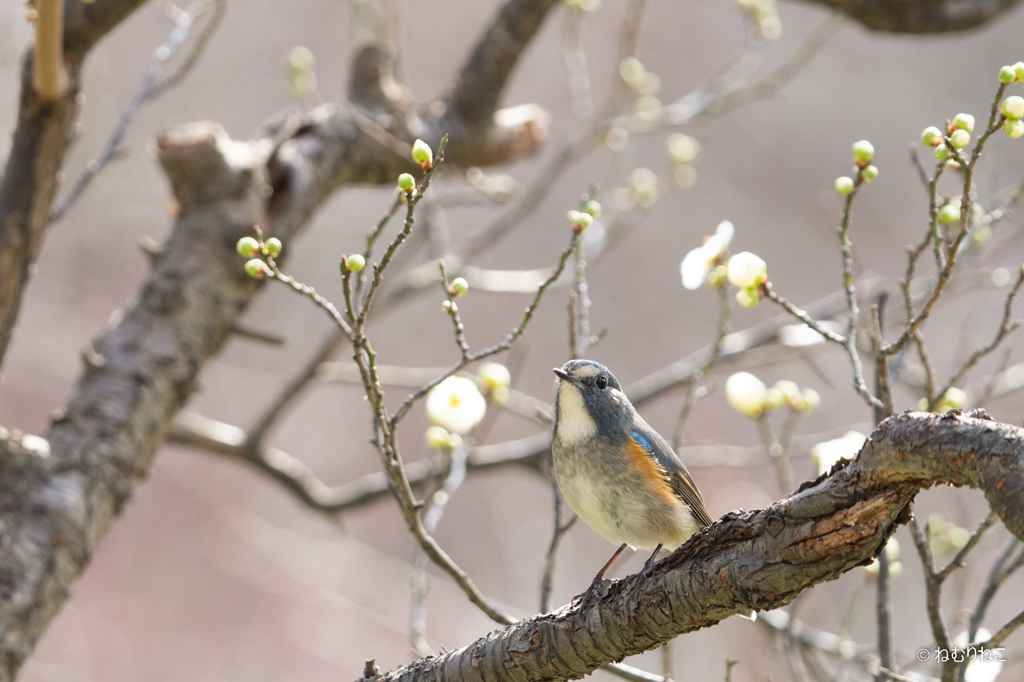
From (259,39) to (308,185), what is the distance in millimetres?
7197

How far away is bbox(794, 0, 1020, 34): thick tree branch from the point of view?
3553 millimetres

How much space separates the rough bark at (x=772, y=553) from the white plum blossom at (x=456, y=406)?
0.78m

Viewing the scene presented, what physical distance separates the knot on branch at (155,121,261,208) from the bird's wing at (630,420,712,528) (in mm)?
1835

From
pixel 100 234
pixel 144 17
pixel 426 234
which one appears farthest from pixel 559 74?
pixel 426 234

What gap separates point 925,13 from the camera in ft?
11.7

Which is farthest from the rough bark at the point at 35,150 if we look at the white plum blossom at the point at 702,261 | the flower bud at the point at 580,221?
the white plum blossom at the point at 702,261

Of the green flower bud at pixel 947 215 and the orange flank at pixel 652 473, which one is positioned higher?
the green flower bud at pixel 947 215

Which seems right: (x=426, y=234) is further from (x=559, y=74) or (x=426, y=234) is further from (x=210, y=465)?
(x=559, y=74)

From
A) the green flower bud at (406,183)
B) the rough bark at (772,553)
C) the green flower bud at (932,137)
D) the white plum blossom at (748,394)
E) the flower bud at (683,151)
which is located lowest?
the rough bark at (772,553)

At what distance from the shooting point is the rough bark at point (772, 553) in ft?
3.51

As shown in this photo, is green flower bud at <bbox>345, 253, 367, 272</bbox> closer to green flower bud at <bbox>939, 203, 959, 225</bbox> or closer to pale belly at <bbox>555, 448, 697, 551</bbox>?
pale belly at <bbox>555, 448, 697, 551</bbox>

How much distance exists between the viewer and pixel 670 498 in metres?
2.17

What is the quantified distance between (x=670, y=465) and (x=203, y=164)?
205 cm

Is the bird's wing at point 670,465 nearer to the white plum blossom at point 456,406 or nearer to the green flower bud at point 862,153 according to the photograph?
the white plum blossom at point 456,406
